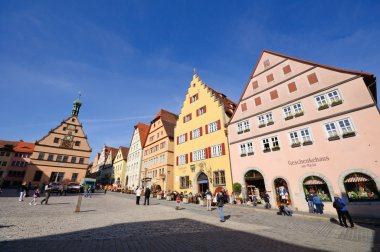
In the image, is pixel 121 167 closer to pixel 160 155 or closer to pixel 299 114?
pixel 160 155

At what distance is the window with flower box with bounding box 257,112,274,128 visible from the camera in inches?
766

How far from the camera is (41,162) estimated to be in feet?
123

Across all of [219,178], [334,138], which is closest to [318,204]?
[334,138]

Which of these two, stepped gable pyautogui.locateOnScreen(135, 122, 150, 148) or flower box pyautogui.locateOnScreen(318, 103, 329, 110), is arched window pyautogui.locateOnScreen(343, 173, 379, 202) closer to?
flower box pyautogui.locateOnScreen(318, 103, 329, 110)

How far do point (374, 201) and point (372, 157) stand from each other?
290cm

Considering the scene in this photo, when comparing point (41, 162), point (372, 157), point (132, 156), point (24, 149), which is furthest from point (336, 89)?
point (24, 149)

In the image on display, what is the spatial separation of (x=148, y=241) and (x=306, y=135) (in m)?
15.8

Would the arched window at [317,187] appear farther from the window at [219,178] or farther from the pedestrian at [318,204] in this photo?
the window at [219,178]

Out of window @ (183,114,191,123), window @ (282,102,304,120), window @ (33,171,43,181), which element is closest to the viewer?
window @ (282,102,304,120)

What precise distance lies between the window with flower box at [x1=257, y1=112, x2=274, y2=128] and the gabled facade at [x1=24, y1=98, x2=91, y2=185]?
3911 centimetres

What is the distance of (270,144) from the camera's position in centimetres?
1873

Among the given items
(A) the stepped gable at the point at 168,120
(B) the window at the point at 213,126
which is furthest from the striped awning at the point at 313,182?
(A) the stepped gable at the point at 168,120

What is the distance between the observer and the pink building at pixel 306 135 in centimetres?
1316

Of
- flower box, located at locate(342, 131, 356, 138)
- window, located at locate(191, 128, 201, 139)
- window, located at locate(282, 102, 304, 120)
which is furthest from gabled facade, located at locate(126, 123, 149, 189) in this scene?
flower box, located at locate(342, 131, 356, 138)
